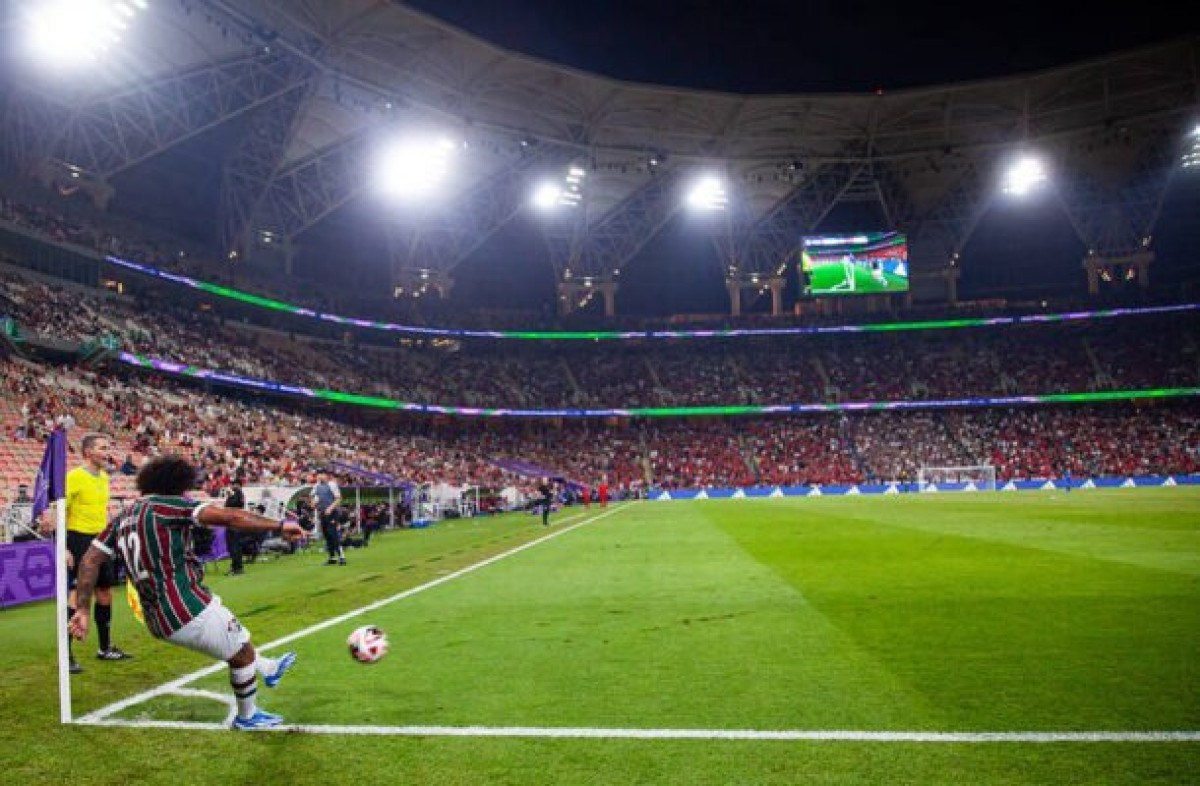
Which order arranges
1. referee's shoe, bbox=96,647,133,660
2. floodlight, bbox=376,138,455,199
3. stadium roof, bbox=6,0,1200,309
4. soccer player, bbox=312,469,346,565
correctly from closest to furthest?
referee's shoe, bbox=96,647,133,660, soccer player, bbox=312,469,346,565, stadium roof, bbox=6,0,1200,309, floodlight, bbox=376,138,455,199

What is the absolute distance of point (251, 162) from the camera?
48.2 metres

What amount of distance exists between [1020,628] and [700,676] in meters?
3.31

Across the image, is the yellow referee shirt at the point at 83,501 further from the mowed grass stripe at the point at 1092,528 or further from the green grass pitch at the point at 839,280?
the green grass pitch at the point at 839,280

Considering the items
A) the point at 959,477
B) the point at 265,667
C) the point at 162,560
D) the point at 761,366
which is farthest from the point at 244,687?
the point at 761,366

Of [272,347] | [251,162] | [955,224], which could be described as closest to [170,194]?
[251,162]

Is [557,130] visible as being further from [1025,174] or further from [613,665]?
[613,665]

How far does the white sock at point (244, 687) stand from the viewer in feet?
16.9

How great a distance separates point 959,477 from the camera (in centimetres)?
5409

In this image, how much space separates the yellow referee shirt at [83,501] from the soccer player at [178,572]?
3798 mm

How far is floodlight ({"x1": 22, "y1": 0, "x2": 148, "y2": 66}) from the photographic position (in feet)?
102

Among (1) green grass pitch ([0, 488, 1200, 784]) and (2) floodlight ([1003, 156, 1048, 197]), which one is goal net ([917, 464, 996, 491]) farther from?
(1) green grass pitch ([0, 488, 1200, 784])

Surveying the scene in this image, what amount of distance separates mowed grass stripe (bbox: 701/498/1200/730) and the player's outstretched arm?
4029mm

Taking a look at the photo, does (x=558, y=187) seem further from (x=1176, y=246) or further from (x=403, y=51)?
(x=1176, y=246)

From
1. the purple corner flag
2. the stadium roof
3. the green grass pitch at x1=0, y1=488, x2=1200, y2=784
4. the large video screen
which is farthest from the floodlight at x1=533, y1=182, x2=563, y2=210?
the purple corner flag
